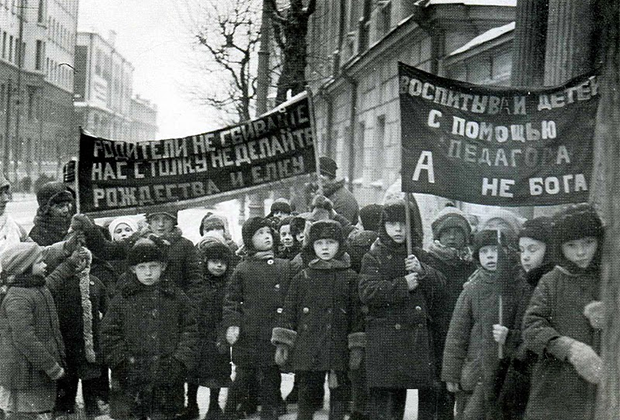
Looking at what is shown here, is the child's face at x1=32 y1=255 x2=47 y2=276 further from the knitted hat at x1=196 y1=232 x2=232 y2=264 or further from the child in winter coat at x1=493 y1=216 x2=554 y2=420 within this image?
the child in winter coat at x1=493 y1=216 x2=554 y2=420

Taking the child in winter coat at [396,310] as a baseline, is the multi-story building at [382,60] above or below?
above

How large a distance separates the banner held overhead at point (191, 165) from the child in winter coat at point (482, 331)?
4.48 ft

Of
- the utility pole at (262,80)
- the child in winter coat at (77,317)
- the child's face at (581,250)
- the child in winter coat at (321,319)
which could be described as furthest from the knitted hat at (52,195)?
the utility pole at (262,80)

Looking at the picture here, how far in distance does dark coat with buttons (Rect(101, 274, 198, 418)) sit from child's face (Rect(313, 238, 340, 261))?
92 centimetres

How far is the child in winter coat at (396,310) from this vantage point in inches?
236

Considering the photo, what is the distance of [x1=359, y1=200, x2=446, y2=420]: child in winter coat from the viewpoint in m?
5.99

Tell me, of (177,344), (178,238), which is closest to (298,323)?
(177,344)

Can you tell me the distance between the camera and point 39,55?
53.9m

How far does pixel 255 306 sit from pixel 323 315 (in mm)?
591

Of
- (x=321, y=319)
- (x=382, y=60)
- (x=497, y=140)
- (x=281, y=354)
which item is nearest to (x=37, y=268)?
(x=281, y=354)

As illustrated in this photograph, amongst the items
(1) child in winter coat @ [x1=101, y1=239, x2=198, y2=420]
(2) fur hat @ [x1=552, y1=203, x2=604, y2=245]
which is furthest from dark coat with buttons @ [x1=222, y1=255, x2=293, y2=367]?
(2) fur hat @ [x1=552, y1=203, x2=604, y2=245]

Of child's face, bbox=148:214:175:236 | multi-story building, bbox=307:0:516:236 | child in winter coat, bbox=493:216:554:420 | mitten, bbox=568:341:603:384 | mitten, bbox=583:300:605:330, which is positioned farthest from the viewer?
multi-story building, bbox=307:0:516:236

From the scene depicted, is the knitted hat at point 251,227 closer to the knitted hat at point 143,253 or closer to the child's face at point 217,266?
the child's face at point 217,266

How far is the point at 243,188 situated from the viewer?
255 inches
